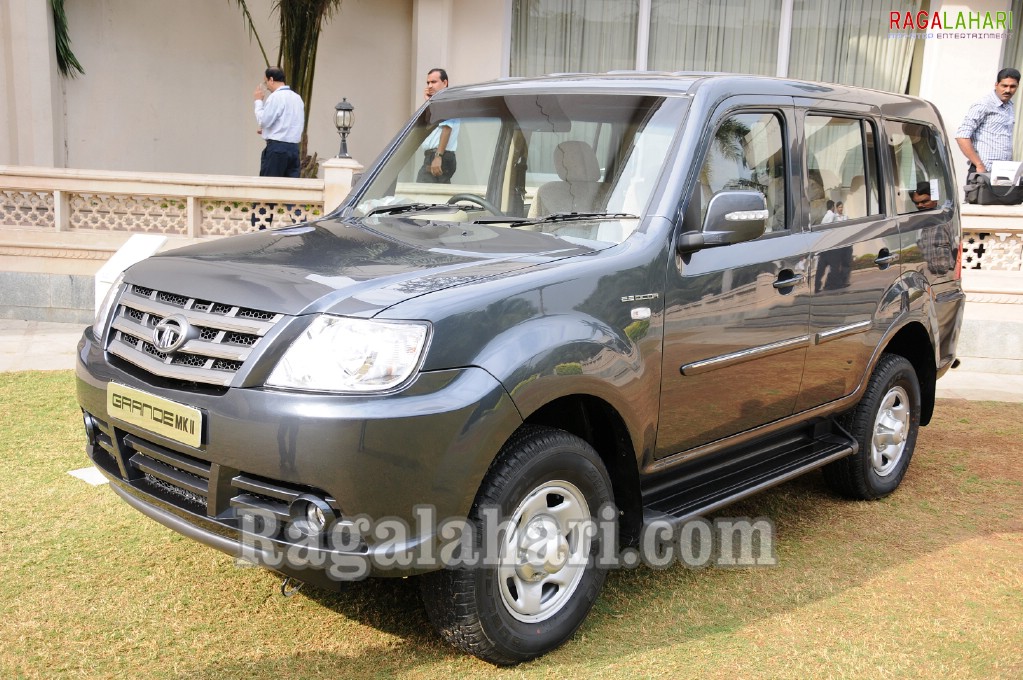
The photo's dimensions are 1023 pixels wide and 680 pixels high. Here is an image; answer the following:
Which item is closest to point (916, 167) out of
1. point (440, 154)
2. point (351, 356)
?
point (440, 154)

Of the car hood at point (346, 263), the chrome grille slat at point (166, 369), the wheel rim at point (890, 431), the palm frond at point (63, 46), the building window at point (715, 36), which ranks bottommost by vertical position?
the wheel rim at point (890, 431)

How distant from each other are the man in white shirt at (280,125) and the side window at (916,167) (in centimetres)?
674

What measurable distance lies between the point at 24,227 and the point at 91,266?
76 centimetres

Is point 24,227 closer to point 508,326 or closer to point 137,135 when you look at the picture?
point 137,135

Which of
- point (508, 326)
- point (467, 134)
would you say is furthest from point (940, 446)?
point (508, 326)

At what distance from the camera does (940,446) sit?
6301mm

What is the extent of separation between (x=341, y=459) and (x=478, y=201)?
1.69 meters

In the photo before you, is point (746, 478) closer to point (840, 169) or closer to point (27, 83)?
point (840, 169)

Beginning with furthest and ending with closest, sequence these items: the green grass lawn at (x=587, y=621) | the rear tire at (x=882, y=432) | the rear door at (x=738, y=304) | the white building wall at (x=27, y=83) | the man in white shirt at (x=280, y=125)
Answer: the white building wall at (x=27, y=83) < the man in white shirt at (x=280, y=125) < the rear tire at (x=882, y=432) < the rear door at (x=738, y=304) < the green grass lawn at (x=587, y=621)

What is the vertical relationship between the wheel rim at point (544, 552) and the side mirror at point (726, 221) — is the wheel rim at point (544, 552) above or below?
below

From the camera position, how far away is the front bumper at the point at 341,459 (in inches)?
109

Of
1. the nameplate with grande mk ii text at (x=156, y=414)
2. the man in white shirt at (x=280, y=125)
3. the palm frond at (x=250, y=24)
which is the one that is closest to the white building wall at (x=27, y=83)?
the palm frond at (x=250, y=24)

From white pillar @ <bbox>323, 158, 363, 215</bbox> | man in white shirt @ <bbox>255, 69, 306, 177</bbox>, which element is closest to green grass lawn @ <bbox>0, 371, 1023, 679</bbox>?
white pillar @ <bbox>323, 158, 363, 215</bbox>

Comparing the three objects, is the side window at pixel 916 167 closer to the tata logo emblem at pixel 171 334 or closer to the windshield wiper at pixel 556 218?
the windshield wiper at pixel 556 218
